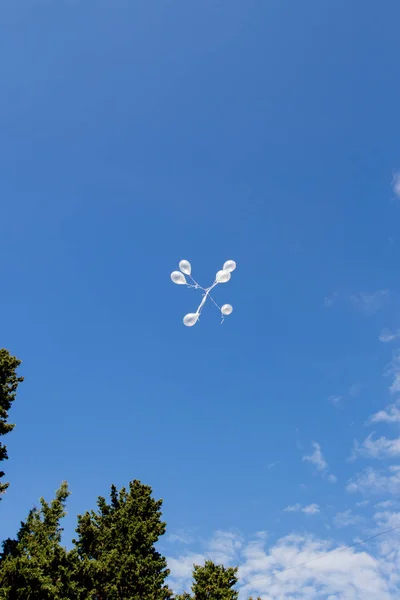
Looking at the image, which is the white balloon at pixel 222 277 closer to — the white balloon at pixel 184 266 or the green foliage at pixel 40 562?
the white balloon at pixel 184 266

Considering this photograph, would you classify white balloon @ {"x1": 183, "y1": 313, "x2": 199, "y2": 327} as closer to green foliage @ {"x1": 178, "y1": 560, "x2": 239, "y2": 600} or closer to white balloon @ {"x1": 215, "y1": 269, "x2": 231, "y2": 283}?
white balloon @ {"x1": 215, "y1": 269, "x2": 231, "y2": 283}

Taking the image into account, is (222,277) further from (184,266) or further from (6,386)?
(6,386)

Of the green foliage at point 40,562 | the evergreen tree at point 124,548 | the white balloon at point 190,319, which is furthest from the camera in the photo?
the evergreen tree at point 124,548

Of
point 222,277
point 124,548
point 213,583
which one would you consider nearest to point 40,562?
point 124,548

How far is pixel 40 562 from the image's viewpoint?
19.6 metres

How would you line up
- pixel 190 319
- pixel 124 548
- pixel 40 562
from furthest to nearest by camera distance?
pixel 124 548, pixel 40 562, pixel 190 319

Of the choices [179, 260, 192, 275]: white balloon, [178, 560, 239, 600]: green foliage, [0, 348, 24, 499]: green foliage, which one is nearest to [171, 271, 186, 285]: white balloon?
[179, 260, 192, 275]: white balloon

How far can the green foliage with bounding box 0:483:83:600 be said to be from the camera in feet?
61.7

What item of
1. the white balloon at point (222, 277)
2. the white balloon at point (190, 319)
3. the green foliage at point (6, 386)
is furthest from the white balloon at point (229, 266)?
the green foliage at point (6, 386)

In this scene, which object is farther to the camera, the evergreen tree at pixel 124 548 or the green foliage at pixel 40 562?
the evergreen tree at pixel 124 548

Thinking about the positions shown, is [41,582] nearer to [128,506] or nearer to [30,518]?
[30,518]

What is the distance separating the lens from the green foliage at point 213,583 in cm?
2134

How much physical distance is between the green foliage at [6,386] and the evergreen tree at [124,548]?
6482 mm

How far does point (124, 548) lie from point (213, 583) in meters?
5.13
